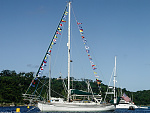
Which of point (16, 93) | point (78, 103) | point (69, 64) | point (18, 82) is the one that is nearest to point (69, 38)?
point (69, 64)

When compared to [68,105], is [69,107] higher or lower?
lower

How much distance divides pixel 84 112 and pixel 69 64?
463 inches

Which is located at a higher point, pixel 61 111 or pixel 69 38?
pixel 69 38

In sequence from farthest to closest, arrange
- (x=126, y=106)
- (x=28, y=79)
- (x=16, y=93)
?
(x=28, y=79) < (x=16, y=93) < (x=126, y=106)

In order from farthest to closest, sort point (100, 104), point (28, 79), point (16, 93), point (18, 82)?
1. point (28, 79)
2. point (18, 82)
3. point (16, 93)
4. point (100, 104)

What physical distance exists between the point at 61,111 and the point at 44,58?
1259cm

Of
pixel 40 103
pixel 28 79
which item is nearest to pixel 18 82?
pixel 28 79

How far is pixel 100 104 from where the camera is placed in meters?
75.9

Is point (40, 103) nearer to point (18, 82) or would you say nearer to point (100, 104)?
point (100, 104)

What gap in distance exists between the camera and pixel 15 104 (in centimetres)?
15500

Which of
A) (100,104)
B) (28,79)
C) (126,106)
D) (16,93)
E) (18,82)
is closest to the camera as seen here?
(100,104)

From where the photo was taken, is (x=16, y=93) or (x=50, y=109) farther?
(x=16, y=93)

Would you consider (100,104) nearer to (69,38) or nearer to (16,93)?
(69,38)

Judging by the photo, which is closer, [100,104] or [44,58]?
[44,58]
